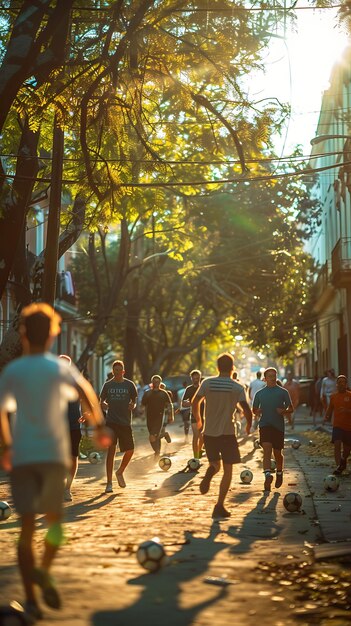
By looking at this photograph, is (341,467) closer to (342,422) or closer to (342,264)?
(342,422)

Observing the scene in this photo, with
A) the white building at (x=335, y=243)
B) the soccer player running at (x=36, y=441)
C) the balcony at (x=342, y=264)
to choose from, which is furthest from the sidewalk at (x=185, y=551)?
the balcony at (x=342, y=264)

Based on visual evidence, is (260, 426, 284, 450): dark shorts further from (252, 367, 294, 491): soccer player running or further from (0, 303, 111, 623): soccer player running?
(0, 303, 111, 623): soccer player running

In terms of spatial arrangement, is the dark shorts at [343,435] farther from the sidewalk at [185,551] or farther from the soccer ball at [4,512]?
the soccer ball at [4,512]

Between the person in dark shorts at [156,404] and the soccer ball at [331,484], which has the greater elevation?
the person in dark shorts at [156,404]

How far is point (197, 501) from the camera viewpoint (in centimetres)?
1305

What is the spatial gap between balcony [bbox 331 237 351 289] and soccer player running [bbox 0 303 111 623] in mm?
28870

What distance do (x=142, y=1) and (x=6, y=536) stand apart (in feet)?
18.2

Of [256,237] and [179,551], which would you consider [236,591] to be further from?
[256,237]

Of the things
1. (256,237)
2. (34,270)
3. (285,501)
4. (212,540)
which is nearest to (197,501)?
(285,501)

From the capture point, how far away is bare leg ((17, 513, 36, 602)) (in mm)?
6254

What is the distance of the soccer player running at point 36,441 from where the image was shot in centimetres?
624

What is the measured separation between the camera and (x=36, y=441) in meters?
6.25

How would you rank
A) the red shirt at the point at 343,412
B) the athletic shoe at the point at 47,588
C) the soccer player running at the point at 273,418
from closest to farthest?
1. the athletic shoe at the point at 47,588
2. the soccer player running at the point at 273,418
3. the red shirt at the point at 343,412

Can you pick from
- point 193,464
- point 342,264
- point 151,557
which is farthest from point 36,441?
point 342,264
